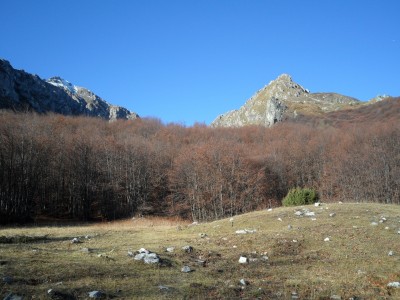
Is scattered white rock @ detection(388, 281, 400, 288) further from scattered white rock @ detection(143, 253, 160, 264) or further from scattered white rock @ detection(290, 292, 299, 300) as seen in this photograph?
scattered white rock @ detection(143, 253, 160, 264)

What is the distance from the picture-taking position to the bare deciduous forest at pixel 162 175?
57.5m

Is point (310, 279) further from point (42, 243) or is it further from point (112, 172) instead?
point (112, 172)

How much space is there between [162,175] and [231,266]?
55.8 meters

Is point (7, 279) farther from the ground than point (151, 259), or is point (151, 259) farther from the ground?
point (7, 279)

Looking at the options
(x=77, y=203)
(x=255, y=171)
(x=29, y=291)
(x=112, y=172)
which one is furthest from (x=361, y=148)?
(x=29, y=291)

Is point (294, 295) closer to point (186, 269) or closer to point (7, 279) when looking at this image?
point (186, 269)

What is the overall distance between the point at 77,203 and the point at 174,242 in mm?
50699

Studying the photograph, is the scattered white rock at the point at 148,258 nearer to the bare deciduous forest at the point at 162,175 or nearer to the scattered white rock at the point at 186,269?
the scattered white rock at the point at 186,269

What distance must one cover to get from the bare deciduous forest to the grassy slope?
39564 millimetres

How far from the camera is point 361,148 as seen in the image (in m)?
76.8

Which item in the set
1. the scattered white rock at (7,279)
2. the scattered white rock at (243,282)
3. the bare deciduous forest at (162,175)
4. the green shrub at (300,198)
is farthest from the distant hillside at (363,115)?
the scattered white rock at (7,279)

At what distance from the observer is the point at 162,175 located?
68.9m

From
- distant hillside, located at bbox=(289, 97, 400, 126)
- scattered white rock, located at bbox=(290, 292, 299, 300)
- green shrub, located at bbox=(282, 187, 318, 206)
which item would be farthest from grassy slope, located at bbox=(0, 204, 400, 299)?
distant hillside, located at bbox=(289, 97, 400, 126)

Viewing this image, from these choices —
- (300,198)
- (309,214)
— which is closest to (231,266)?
(309,214)
